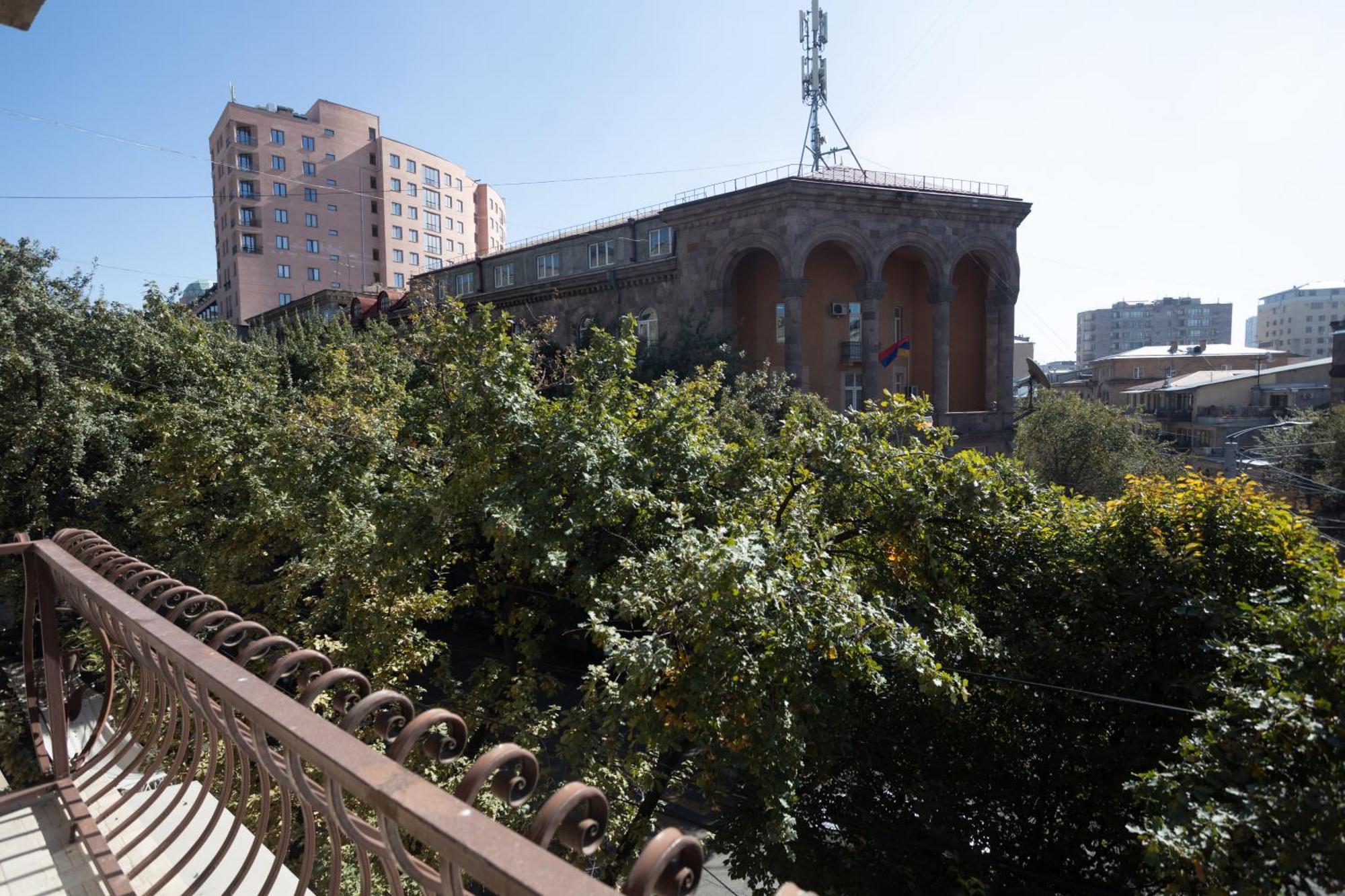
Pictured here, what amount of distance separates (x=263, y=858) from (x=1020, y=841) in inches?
336

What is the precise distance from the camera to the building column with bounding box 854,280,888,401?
25719 millimetres

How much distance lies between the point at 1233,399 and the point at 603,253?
44478 mm

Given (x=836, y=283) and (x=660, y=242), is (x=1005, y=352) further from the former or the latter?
(x=660, y=242)

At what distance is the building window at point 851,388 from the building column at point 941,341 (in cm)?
257

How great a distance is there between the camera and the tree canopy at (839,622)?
18.0 feet

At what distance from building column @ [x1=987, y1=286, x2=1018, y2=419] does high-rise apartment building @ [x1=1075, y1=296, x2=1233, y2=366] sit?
140 meters

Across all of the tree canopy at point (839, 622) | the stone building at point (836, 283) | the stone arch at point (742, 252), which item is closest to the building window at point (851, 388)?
the stone building at point (836, 283)

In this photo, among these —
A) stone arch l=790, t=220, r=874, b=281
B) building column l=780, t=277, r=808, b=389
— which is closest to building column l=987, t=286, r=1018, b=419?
stone arch l=790, t=220, r=874, b=281

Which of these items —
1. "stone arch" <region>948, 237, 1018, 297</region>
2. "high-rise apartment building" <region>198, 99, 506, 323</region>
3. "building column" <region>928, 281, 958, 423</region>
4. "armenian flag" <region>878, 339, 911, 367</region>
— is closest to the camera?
"armenian flag" <region>878, 339, 911, 367</region>

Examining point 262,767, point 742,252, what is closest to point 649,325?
point 742,252

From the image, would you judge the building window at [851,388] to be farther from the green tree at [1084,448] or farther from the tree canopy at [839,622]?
the tree canopy at [839,622]

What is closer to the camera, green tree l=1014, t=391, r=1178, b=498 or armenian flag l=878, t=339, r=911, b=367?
armenian flag l=878, t=339, r=911, b=367

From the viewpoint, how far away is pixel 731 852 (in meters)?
7.91

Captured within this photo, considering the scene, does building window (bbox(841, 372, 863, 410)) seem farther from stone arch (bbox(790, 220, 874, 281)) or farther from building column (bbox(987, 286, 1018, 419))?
building column (bbox(987, 286, 1018, 419))
